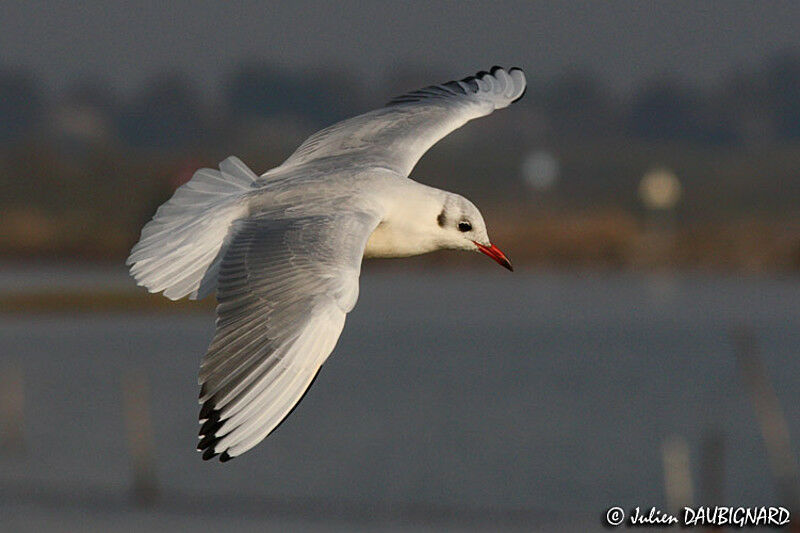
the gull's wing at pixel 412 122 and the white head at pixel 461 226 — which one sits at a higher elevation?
the gull's wing at pixel 412 122

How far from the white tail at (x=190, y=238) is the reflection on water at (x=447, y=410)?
19.1 m

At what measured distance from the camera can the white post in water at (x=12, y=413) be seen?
33.5 metres

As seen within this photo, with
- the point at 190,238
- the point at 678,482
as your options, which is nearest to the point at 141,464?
the point at 678,482

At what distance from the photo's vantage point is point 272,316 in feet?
16.5

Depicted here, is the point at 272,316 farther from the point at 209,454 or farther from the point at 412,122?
the point at 412,122

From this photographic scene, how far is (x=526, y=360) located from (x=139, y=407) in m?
23.9

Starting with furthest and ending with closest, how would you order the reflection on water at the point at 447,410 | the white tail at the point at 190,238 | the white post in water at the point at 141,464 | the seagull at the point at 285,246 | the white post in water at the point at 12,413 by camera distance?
the white post in water at the point at 12,413 < the reflection on water at the point at 447,410 < the white post in water at the point at 141,464 < the white tail at the point at 190,238 < the seagull at the point at 285,246

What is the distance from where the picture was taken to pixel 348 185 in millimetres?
5625

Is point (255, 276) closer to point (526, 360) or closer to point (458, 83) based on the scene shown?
point (458, 83)

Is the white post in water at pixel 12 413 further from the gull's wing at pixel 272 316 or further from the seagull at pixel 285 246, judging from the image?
the gull's wing at pixel 272 316

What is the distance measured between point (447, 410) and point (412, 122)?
108 feet

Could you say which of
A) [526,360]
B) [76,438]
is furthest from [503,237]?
[76,438]

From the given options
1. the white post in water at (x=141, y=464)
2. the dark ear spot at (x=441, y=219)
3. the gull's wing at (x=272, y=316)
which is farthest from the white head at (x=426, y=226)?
the white post in water at (x=141, y=464)

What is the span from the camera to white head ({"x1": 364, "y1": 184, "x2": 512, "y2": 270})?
5.68 meters
